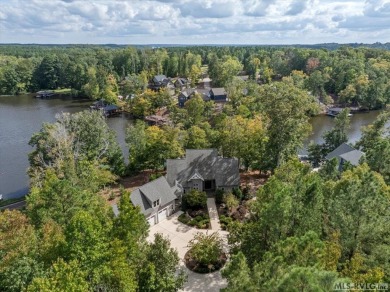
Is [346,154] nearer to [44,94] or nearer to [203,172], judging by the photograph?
[203,172]

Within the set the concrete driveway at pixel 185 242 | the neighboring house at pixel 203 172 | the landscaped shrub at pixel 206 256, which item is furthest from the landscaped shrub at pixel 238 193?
the landscaped shrub at pixel 206 256

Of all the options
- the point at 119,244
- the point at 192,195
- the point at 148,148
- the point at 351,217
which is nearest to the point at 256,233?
the point at 351,217

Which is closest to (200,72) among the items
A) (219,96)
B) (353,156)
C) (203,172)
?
(219,96)

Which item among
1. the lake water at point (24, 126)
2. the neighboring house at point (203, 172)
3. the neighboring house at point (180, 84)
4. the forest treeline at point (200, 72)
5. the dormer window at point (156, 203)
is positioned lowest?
the lake water at point (24, 126)

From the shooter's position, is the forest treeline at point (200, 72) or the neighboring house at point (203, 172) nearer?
the neighboring house at point (203, 172)

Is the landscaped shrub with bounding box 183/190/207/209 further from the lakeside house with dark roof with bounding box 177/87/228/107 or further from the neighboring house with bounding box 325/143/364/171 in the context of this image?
the lakeside house with dark roof with bounding box 177/87/228/107

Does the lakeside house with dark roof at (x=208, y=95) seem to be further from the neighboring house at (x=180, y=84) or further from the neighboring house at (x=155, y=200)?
the neighboring house at (x=155, y=200)
